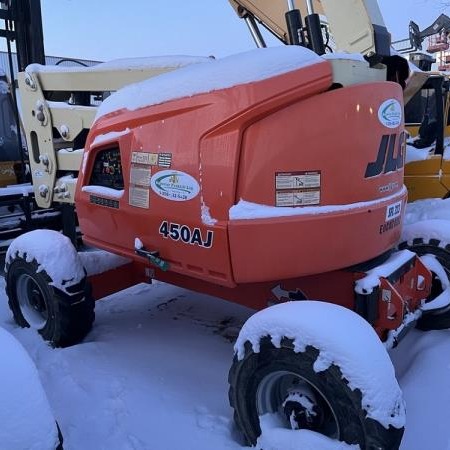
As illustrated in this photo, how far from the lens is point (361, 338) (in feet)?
7.25

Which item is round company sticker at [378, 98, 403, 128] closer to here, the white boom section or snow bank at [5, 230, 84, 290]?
the white boom section

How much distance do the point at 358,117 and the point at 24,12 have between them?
4.17 m

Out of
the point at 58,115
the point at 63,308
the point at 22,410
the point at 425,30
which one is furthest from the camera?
the point at 425,30

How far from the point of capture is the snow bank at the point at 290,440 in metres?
2.22

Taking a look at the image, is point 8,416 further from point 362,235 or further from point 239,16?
point 239,16

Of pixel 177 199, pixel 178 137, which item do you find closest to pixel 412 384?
pixel 177 199

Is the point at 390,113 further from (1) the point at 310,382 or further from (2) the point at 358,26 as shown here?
(1) the point at 310,382

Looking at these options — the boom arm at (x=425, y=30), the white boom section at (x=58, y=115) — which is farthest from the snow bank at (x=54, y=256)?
the boom arm at (x=425, y=30)

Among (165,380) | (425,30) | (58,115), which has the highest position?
(425,30)

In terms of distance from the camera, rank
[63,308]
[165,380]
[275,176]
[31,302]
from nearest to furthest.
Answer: [275,176] → [165,380] → [63,308] → [31,302]

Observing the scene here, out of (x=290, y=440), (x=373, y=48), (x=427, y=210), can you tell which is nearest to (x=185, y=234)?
(x=290, y=440)

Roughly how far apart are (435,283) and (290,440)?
1.90m

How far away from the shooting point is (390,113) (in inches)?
111

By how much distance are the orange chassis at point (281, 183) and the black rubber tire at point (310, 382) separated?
1.39 ft
